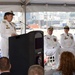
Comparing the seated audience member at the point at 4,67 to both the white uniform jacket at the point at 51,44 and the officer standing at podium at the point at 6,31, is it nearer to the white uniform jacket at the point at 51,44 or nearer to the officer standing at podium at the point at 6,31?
the officer standing at podium at the point at 6,31

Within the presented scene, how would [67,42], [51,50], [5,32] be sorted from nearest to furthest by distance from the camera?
1. [5,32]
2. [51,50]
3. [67,42]

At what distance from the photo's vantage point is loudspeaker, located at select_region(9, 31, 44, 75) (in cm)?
306

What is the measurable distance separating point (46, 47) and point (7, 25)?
1.87 m

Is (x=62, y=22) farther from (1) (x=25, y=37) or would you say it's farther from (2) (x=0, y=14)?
(1) (x=25, y=37)

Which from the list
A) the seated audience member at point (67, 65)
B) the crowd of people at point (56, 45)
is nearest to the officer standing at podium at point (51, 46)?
the crowd of people at point (56, 45)

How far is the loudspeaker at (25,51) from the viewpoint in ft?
10.0

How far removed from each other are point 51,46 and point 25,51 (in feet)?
8.70

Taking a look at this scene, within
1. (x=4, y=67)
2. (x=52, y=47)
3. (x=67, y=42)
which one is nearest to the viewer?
(x=4, y=67)

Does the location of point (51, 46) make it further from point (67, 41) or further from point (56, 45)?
point (67, 41)

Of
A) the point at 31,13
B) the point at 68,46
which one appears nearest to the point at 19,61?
the point at 31,13

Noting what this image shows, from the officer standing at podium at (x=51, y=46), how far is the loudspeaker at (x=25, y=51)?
2.29 m

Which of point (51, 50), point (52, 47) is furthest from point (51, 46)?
point (51, 50)

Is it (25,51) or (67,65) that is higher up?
(25,51)

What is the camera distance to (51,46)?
570 centimetres
